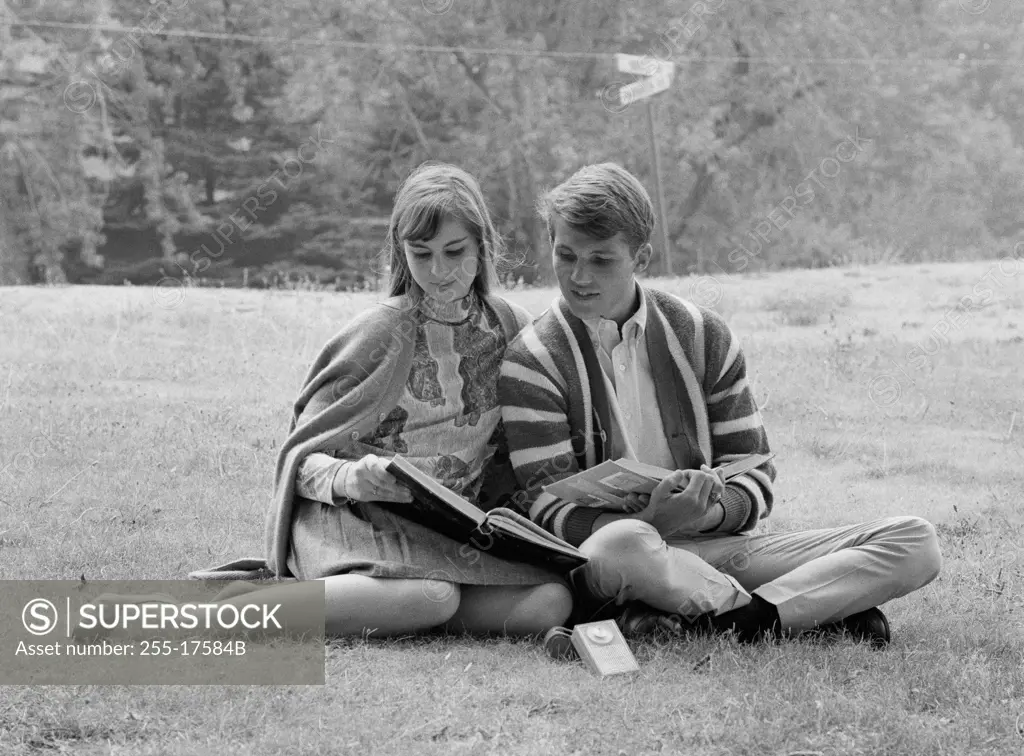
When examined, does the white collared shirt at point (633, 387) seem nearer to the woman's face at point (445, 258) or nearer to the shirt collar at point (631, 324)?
the shirt collar at point (631, 324)

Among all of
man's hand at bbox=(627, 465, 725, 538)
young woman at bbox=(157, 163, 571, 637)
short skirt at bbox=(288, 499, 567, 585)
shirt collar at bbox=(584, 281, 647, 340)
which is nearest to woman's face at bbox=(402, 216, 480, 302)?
young woman at bbox=(157, 163, 571, 637)

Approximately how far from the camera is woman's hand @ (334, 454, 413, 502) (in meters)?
3.32

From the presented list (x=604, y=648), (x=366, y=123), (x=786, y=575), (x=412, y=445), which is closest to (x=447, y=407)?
(x=412, y=445)

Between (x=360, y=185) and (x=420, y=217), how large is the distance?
20533 mm

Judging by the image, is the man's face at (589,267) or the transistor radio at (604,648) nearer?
the transistor radio at (604,648)

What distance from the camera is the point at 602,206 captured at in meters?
3.51

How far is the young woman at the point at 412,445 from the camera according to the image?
137 inches

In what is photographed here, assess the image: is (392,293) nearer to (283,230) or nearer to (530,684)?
(530,684)

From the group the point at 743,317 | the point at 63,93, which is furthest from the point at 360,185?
the point at 743,317

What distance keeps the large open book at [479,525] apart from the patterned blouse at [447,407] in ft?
0.64

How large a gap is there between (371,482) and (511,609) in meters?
0.56

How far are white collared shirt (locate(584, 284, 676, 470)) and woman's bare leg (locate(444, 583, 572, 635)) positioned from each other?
43cm

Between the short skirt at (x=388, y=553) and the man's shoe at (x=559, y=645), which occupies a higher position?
the short skirt at (x=388, y=553)

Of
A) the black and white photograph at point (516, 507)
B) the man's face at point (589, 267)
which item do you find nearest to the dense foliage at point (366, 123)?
the black and white photograph at point (516, 507)
